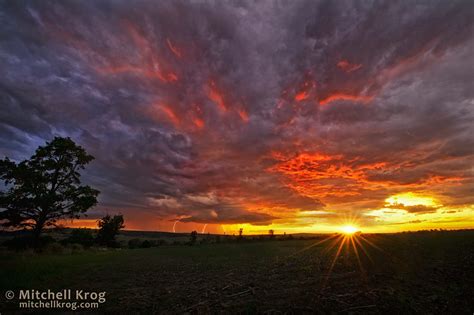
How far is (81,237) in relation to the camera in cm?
7369

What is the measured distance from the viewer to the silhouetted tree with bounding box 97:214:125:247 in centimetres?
8781

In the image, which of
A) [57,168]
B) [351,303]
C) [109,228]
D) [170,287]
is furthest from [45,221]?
[109,228]

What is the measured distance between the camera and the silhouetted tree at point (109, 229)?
87.8 meters

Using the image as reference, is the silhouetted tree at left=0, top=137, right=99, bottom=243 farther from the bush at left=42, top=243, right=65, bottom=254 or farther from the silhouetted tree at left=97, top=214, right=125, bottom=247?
the silhouetted tree at left=97, top=214, right=125, bottom=247

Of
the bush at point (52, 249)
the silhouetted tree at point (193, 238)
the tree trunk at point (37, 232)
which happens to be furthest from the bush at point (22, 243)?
the silhouetted tree at point (193, 238)

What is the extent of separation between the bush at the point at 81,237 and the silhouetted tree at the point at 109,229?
26.3ft

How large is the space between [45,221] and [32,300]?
1354 inches

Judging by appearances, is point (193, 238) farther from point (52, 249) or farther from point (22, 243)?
point (22, 243)

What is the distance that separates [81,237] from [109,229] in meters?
16.6

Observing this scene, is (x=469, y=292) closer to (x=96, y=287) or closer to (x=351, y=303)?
(x=351, y=303)

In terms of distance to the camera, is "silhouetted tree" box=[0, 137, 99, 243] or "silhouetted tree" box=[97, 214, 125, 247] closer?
"silhouetted tree" box=[0, 137, 99, 243]

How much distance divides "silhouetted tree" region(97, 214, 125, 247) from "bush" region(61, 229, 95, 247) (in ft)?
26.3

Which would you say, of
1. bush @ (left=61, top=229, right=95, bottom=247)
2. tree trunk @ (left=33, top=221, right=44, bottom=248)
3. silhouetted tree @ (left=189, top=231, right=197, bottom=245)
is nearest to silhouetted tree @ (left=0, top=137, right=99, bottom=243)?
tree trunk @ (left=33, top=221, right=44, bottom=248)

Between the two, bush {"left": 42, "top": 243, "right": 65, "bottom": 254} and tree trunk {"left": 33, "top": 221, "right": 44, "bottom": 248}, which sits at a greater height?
tree trunk {"left": 33, "top": 221, "right": 44, "bottom": 248}
